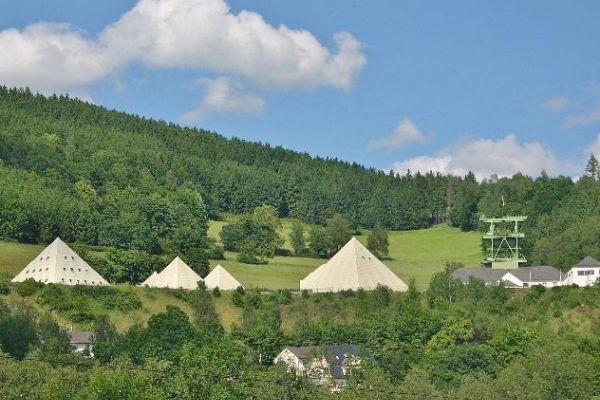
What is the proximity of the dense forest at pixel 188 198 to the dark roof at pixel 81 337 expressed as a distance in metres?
39.0

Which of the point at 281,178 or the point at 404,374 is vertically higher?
the point at 281,178

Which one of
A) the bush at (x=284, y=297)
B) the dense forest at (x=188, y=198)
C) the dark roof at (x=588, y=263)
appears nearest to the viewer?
the bush at (x=284, y=297)

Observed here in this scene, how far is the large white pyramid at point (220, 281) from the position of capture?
105m

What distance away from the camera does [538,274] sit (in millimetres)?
114125

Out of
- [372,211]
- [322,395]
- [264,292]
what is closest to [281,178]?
[372,211]

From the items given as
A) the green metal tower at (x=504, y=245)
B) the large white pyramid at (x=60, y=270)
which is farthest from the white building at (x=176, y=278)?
the green metal tower at (x=504, y=245)

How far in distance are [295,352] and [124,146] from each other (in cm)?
11620

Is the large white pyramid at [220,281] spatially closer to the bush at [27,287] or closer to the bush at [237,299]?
the bush at [237,299]

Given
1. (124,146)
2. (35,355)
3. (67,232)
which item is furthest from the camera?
(124,146)

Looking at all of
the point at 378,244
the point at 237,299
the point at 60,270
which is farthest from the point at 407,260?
the point at 60,270

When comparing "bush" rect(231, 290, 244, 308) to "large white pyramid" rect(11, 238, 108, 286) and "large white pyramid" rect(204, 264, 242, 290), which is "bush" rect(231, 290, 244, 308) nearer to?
"large white pyramid" rect(204, 264, 242, 290)

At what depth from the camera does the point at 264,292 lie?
10325 cm

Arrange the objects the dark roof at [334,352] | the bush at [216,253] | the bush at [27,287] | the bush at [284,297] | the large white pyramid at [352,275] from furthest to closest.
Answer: the bush at [216,253] → the large white pyramid at [352,275] → the bush at [284,297] → the bush at [27,287] → the dark roof at [334,352]

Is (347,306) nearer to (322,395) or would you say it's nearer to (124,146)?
(322,395)
